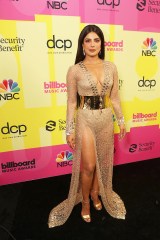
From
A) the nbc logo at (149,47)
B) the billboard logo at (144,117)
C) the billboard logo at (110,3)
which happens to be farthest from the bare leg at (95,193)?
the billboard logo at (110,3)

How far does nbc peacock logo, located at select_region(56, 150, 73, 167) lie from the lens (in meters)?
3.21

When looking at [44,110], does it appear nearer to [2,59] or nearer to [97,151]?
[2,59]

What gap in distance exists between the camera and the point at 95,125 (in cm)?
214

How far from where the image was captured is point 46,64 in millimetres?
2775

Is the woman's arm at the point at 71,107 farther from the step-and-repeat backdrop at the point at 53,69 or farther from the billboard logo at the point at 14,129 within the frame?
the billboard logo at the point at 14,129

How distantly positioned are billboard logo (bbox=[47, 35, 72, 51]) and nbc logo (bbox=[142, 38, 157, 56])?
1.10 meters

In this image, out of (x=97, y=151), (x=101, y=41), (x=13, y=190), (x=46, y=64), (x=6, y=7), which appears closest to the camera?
(x=101, y=41)

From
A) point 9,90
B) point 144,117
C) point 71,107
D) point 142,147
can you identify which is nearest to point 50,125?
point 9,90

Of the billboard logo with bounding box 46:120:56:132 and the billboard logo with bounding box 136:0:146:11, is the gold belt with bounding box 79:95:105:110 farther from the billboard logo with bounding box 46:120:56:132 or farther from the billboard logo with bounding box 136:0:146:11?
the billboard logo with bounding box 136:0:146:11

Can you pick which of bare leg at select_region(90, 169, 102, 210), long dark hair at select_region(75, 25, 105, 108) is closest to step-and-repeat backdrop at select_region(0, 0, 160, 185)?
long dark hair at select_region(75, 25, 105, 108)

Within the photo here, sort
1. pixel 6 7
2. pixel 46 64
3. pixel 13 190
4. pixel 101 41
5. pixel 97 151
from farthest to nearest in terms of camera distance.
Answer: pixel 13 190 < pixel 46 64 < pixel 6 7 < pixel 97 151 < pixel 101 41

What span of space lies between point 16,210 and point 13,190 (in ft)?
1.41

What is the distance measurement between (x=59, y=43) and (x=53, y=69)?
325 mm

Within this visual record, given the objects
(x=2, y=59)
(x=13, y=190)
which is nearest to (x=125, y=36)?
(x=2, y=59)
